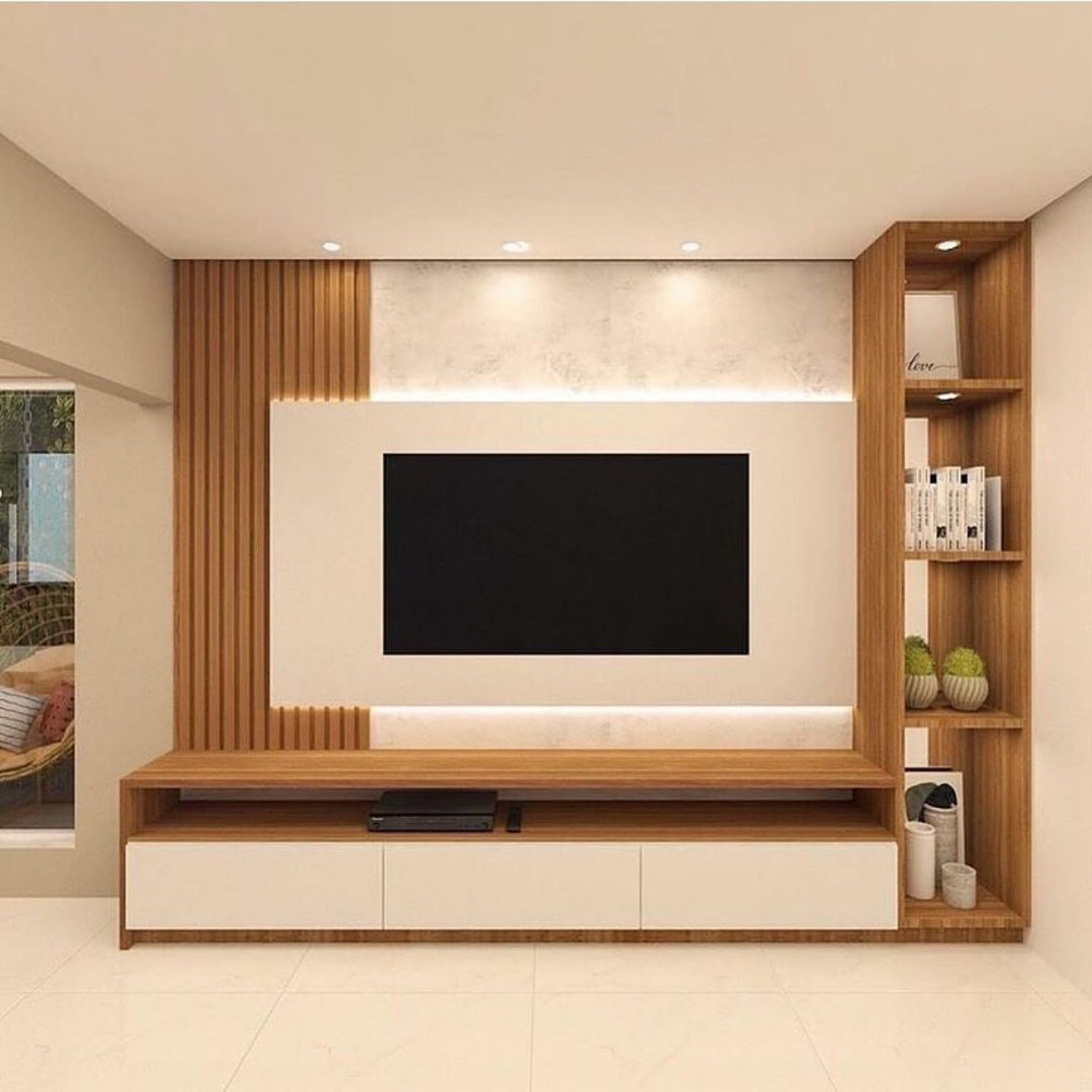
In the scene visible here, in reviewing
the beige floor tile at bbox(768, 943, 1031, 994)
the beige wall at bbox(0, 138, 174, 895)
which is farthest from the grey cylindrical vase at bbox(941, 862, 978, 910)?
the beige wall at bbox(0, 138, 174, 895)

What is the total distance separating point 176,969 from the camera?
119 inches

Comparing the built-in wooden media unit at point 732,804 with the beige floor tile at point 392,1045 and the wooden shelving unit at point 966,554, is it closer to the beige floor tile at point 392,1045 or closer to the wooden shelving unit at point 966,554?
the wooden shelving unit at point 966,554

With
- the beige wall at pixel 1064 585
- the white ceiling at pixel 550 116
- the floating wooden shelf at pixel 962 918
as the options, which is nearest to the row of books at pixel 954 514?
the beige wall at pixel 1064 585

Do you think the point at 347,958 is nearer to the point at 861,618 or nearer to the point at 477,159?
the point at 861,618

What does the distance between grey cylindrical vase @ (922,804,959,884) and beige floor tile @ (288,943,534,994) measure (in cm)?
150

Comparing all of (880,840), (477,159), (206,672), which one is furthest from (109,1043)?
(477,159)

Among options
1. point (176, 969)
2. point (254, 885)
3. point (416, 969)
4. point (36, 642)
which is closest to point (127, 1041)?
point (176, 969)

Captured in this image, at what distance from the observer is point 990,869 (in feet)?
11.1

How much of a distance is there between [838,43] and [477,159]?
1016 millimetres

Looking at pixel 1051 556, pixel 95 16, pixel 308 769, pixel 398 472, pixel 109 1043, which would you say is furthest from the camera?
pixel 398 472

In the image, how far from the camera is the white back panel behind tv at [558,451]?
11.6ft

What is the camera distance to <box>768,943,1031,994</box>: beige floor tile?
2906 mm

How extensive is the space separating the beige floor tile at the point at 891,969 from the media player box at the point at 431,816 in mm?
1057

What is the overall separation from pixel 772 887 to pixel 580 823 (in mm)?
678
